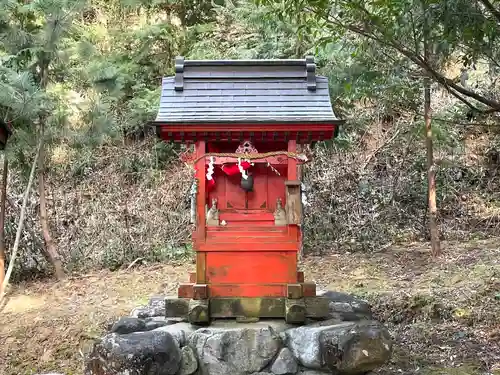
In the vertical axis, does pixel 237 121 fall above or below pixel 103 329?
above

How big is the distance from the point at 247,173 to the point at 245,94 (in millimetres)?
668

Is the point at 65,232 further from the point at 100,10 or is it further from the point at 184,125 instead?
the point at 100,10

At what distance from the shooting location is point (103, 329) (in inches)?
216

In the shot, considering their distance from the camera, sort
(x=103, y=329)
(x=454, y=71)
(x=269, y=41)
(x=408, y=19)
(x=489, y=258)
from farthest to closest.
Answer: (x=454, y=71) → (x=269, y=41) → (x=489, y=258) → (x=103, y=329) → (x=408, y=19)

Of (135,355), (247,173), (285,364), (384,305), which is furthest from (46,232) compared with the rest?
(384,305)

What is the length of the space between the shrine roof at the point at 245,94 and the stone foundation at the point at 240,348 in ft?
5.26

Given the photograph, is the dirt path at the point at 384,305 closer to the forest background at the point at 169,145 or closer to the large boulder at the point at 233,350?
the forest background at the point at 169,145

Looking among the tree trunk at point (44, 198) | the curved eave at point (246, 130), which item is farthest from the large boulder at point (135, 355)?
the tree trunk at point (44, 198)

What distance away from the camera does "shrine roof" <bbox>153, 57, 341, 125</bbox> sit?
A: 13.2 feet

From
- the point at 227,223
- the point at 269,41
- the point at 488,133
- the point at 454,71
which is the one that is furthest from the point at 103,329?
the point at 454,71

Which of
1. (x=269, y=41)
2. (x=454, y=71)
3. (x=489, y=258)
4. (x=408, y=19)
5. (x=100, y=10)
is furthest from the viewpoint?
(x=100, y=10)

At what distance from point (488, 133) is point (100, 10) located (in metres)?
8.20

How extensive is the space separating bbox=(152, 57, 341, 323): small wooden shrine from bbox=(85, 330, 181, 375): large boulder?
46cm

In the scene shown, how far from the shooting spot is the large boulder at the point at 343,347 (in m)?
3.72
